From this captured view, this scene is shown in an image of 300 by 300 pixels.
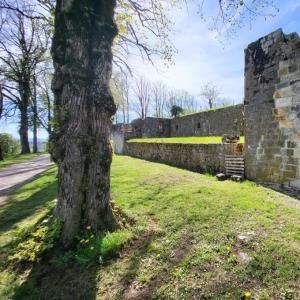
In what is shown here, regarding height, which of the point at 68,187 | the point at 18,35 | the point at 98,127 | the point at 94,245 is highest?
the point at 18,35

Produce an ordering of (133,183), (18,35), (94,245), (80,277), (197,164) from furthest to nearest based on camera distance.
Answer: (18,35), (197,164), (133,183), (94,245), (80,277)

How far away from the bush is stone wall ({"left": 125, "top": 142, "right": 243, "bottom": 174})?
1851cm

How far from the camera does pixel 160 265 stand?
3002 mm

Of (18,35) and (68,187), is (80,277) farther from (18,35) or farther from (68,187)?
(18,35)

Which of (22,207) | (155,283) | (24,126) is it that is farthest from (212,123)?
(24,126)

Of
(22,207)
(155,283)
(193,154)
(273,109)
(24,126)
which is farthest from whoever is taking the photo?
(24,126)

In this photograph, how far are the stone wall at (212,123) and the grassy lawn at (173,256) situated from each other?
449 inches

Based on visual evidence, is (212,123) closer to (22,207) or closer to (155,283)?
(22,207)

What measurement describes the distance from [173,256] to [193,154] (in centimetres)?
697

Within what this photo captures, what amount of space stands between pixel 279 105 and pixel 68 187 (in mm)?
5398

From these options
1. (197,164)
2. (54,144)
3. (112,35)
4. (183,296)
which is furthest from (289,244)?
(197,164)

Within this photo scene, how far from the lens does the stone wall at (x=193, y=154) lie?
8.11m

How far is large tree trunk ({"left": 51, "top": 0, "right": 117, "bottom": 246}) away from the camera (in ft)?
11.8

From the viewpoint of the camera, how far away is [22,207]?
19.7 feet
